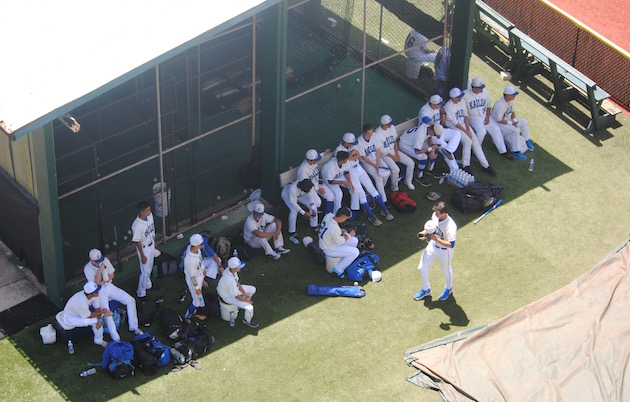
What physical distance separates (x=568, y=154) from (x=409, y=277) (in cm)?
522

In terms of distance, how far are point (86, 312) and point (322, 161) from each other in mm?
5651

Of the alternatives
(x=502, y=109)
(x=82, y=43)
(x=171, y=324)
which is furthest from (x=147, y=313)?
(x=502, y=109)

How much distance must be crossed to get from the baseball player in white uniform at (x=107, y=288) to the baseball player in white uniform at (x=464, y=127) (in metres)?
7.27

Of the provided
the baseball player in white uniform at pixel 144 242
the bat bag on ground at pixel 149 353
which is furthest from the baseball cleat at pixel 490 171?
the bat bag on ground at pixel 149 353

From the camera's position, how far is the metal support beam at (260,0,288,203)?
17.3 meters

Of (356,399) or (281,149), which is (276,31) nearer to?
(281,149)

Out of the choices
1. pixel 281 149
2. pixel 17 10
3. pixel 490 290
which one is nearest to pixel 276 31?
pixel 281 149

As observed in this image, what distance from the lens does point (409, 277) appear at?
696 inches

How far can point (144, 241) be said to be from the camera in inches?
654

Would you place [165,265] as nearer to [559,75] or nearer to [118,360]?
[118,360]

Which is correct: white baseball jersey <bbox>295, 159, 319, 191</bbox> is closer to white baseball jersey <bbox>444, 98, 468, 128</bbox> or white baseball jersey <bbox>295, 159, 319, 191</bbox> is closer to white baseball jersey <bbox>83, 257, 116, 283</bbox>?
white baseball jersey <bbox>444, 98, 468, 128</bbox>

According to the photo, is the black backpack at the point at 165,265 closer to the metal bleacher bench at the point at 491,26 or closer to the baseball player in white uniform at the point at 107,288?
the baseball player in white uniform at the point at 107,288

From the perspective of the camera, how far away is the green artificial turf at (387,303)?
15469mm

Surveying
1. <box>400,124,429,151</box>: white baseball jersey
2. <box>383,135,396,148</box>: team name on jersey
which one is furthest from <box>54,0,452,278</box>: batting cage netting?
<box>383,135,396,148</box>: team name on jersey
